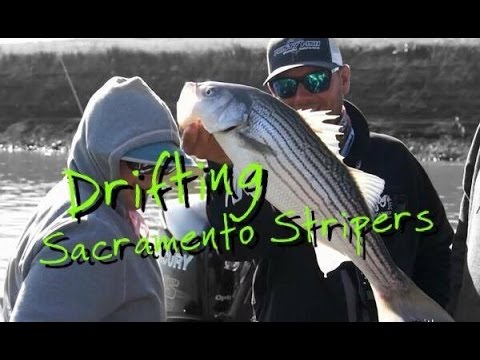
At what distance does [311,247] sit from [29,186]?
1658 inches

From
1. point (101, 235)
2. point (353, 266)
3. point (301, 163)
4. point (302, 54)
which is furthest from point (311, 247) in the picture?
point (101, 235)

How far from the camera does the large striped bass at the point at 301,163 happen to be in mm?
2746

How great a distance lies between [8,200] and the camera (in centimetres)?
3638

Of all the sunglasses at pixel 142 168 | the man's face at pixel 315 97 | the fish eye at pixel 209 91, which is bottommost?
the sunglasses at pixel 142 168

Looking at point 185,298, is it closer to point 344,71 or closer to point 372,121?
point 344,71

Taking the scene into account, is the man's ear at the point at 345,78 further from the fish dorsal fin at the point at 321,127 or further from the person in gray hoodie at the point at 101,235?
the person in gray hoodie at the point at 101,235

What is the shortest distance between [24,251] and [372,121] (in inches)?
1903

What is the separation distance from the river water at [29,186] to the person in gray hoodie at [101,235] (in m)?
13.9

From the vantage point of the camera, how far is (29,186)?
43.7 metres

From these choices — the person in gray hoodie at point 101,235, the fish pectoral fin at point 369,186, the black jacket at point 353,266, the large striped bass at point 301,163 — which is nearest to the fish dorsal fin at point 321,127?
the large striped bass at point 301,163

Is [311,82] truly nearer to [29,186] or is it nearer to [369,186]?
[369,186]

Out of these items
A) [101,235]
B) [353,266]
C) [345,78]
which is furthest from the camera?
[345,78]

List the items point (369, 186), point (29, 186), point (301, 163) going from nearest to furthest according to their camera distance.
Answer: point (301, 163) < point (369, 186) < point (29, 186)
